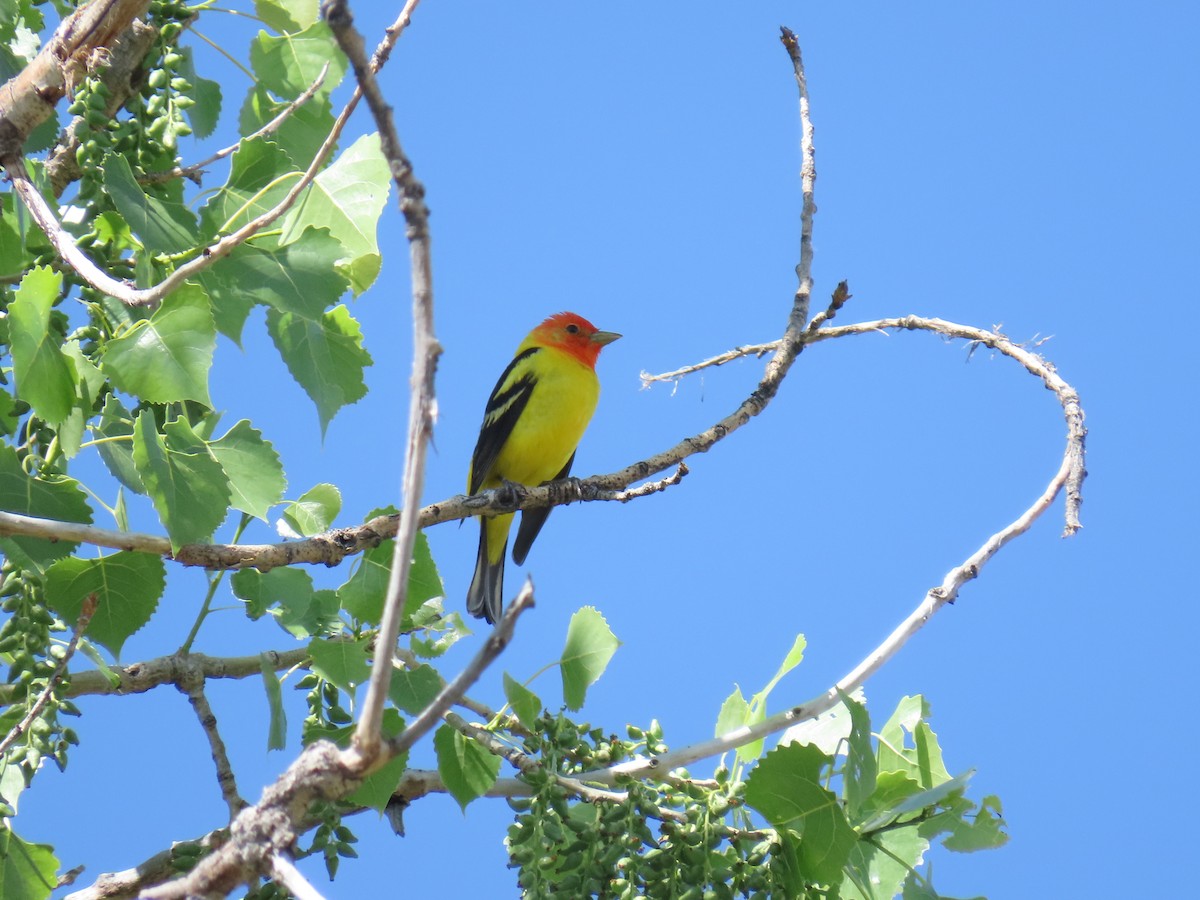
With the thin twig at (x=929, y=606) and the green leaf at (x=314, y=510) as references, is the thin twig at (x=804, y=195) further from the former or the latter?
the green leaf at (x=314, y=510)

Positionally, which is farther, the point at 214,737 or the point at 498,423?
the point at 498,423

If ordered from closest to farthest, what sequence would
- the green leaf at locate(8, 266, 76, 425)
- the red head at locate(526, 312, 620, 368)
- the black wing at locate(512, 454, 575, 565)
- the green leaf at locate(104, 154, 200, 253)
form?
the green leaf at locate(8, 266, 76, 425) → the green leaf at locate(104, 154, 200, 253) → the black wing at locate(512, 454, 575, 565) → the red head at locate(526, 312, 620, 368)

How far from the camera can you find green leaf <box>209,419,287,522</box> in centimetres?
291

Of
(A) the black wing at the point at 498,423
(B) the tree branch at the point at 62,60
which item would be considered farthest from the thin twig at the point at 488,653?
(A) the black wing at the point at 498,423

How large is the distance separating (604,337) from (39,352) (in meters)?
4.41

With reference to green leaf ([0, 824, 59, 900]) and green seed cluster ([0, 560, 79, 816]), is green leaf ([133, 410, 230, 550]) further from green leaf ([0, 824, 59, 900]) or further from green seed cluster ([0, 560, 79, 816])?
green leaf ([0, 824, 59, 900])

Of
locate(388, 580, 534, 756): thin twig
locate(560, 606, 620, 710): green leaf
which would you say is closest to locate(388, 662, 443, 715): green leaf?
locate(560, 606, 620, 710): green leaf

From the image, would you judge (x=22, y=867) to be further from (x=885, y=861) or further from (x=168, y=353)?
(x=885, y=861)

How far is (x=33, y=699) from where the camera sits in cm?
294

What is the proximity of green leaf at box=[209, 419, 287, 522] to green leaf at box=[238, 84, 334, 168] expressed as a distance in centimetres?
120

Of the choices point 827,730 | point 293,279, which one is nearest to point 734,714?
point 827,730

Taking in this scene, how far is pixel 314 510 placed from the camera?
354 centimetres

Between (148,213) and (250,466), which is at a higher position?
(148,213)

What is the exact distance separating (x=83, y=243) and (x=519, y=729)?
71.6 inches
